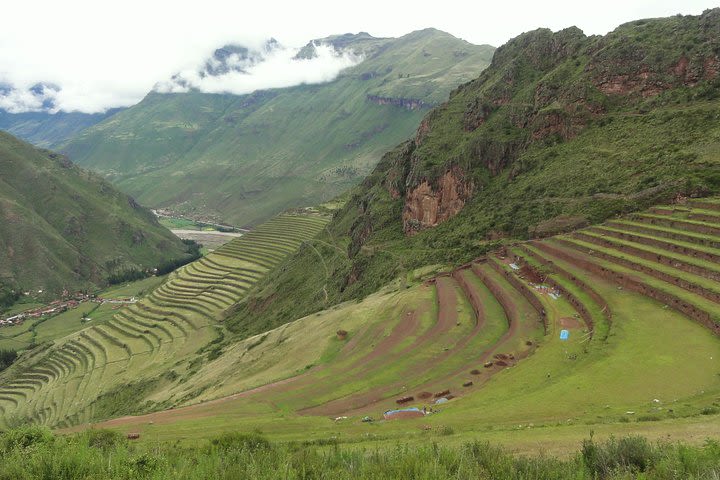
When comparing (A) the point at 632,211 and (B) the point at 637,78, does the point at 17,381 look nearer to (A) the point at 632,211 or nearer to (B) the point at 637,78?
(A) the point at 632,211

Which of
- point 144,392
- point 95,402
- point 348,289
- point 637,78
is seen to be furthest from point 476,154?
point 95,402

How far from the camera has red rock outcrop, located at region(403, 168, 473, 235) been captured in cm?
7788

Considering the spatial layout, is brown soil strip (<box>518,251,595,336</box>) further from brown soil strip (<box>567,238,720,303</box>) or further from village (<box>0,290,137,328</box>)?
village (<box>0,290,137,328</box>)

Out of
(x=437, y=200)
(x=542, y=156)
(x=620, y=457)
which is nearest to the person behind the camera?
(x=620, y=457)

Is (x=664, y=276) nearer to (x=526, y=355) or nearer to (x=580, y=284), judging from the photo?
(x=580, y=284)

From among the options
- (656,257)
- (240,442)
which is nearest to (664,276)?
(656,257)

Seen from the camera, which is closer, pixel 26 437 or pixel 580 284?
pixel 26 437

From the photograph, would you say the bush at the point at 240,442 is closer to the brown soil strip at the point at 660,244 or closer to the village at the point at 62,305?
the brown soil strip at the point at 660,244

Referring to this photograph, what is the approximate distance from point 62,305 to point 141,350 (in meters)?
92.2

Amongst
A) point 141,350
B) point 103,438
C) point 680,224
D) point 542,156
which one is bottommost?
point 141,350

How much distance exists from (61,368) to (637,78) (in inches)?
4849

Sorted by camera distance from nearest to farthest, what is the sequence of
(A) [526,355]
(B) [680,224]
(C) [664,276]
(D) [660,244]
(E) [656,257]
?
(A) [526,355], (C) [664,276], (E) [656,257], (D) [660,244], (B) [680,224]

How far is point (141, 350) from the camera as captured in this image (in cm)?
9131

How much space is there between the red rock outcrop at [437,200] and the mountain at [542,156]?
204mm
